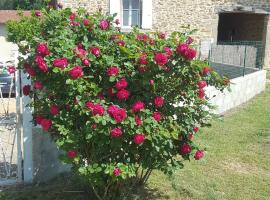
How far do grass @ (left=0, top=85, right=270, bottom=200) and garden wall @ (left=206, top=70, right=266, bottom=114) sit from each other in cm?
116

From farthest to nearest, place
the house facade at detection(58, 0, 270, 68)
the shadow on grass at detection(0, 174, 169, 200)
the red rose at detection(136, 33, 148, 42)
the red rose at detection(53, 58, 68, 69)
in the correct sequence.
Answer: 1. the house facade at detection(58, 0, 270, 68)
2. the shadow on grass at detection(0, 174, 169, 200)
3. the red rose at detection(136, 33, 148, 42)
4. the red rose at detection(53, 58, 68, 69)

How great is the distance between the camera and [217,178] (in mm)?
5109

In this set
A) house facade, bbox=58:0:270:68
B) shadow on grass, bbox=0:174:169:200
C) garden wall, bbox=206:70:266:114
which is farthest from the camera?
house facade, bbox=58:0:270:68

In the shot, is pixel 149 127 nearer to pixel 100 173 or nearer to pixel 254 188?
pixel 100 173

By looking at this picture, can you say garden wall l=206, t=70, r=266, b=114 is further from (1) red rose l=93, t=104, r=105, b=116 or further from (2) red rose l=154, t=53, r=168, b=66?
(1) red rose l=93, t=104, r=105, b=116

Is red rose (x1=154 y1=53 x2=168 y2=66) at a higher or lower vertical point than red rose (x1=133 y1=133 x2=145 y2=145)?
higher

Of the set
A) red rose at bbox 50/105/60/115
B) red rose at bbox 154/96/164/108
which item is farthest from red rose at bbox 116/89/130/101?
red rose at bbox 50/105/60/115

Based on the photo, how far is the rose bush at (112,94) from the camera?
3.28m

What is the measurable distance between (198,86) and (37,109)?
159 centimetres

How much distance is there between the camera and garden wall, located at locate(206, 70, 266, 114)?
27.8 ft

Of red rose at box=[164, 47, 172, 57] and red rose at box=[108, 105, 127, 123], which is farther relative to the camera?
red rose at box=[164, 47, 172, 57]

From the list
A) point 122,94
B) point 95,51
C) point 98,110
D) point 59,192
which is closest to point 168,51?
point 122,94

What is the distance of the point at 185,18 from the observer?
1681cm

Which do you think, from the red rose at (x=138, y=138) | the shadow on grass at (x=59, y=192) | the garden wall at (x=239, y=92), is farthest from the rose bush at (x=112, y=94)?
the garden wall at (x=239, y=92)
